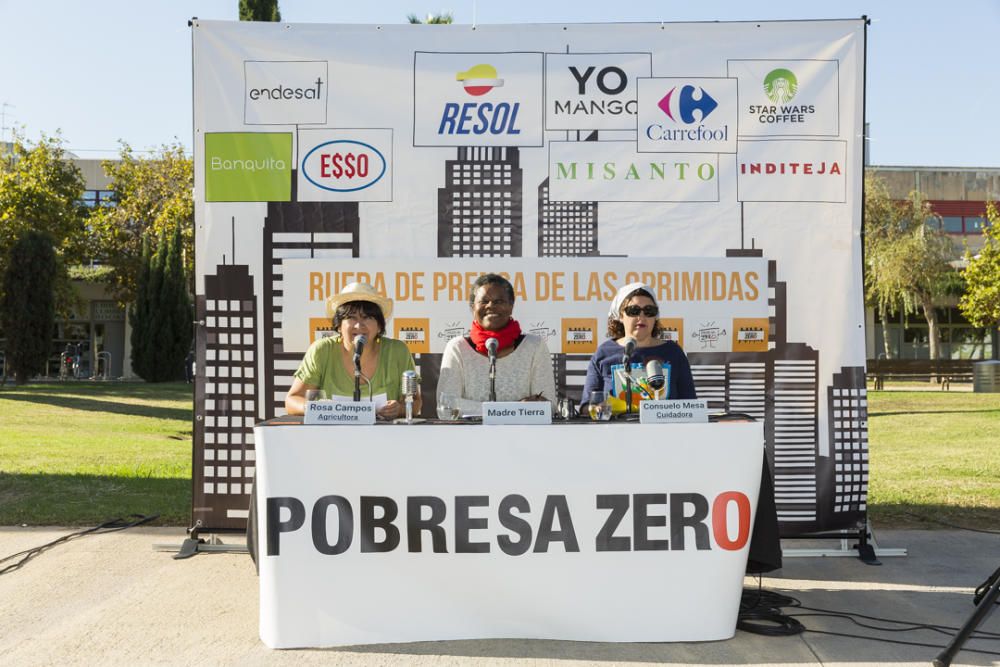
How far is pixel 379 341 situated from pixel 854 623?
2.73 metres

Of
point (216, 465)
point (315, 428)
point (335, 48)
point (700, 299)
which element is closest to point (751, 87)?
point (700, 299)

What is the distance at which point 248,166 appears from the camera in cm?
554

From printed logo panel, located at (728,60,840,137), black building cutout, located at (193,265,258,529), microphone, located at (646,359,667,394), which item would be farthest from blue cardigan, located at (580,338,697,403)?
black building cutout, located at (193,265,258,529)

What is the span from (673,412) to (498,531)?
89 cm

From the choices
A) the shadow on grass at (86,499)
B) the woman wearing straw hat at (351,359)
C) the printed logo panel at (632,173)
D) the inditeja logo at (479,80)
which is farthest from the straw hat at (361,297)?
the shadow on grass at (86,499)

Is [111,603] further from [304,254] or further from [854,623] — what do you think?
[854,623]

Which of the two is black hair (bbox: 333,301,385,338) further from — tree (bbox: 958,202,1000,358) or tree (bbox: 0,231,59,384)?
tree (bbox: 958,202,1000,358)

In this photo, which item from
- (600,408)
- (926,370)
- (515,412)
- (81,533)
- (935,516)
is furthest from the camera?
(926,370)

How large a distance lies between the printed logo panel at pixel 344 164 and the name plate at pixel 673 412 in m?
2.60

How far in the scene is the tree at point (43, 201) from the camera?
84.9ft

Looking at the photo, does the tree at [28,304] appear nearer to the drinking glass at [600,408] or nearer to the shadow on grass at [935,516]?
the shadow on grass at [935,516]

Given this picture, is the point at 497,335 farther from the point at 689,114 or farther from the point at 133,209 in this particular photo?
the point at 133,209

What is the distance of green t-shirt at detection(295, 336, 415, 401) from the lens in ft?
15.2

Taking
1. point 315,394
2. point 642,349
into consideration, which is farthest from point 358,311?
point 642,349
